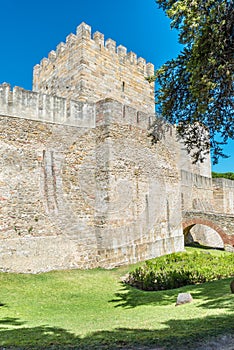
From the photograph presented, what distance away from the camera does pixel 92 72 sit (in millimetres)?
14219

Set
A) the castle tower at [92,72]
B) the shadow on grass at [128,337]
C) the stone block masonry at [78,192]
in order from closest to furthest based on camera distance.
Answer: the shadow on grass at [128,337], the stone block masonry at [78,192], the castle tower at [92,72]

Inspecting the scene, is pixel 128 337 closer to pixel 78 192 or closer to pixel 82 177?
pixel 78 192

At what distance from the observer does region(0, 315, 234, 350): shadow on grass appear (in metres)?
3.43

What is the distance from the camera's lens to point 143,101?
56.9 feet

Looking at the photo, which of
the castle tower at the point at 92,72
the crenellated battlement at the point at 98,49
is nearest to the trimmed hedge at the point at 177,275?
the castle tower at the point at 92,72

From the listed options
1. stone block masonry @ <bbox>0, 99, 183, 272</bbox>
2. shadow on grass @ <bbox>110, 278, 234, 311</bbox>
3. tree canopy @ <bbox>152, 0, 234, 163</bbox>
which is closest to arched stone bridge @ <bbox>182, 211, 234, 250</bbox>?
stone block masonry @ <bbox>0, 99, 183, 272</bbox>

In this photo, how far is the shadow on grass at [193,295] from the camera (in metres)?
5.52

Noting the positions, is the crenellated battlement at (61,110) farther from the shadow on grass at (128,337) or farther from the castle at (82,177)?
the shadow on grass at (128,337)

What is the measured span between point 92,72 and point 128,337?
1261 centimetres

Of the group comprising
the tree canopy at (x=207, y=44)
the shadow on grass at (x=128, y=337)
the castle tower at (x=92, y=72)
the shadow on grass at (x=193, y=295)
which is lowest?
the shadow on grass at (x=193, y=295)

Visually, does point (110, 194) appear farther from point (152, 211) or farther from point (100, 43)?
point (100, 43)

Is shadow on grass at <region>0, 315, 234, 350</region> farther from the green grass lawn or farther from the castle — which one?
the castle

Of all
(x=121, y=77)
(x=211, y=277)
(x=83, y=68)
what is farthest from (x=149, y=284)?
(x=121, y=77)

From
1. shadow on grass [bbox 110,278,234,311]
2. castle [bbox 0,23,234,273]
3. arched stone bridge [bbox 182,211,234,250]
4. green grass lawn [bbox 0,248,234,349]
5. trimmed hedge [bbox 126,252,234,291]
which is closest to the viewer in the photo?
green grass lawn [bbox 0,248,234,349]
